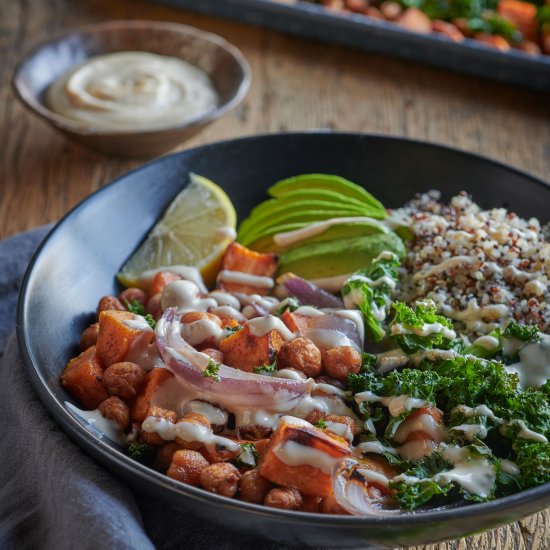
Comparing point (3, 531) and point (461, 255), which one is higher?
point (461, 255)

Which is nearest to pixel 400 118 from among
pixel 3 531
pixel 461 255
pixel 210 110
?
pixel 210 110

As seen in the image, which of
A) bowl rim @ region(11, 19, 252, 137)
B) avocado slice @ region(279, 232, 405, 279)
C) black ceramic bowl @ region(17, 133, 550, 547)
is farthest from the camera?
bowl rim @ region(11, 19, 252, 137)

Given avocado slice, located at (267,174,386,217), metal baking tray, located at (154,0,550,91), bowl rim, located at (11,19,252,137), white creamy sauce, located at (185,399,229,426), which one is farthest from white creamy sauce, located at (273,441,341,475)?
metal baking tray, located at (154,0,550,91)

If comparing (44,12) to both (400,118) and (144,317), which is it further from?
(144,317)

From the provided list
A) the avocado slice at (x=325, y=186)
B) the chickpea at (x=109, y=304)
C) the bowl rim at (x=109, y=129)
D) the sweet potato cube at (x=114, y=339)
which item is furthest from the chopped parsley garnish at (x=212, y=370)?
the bowl rim at (x=109, y=129)

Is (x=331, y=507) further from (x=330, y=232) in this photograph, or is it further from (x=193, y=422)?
(x=330, y=232)

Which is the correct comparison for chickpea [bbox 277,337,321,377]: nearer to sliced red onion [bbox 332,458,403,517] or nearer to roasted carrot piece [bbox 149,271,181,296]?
sliced red onion [bbox 332,458,403,517]

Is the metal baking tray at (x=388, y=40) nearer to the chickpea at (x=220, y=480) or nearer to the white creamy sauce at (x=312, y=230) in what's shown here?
the white creamy sauce at (x=312, y=230)
